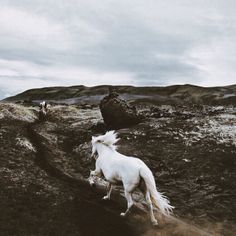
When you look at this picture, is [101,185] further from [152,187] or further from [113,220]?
[152,187]

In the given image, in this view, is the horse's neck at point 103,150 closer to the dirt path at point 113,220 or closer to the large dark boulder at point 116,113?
the dirt path at point 113,220

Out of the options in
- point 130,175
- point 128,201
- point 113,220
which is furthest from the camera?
point 113,220

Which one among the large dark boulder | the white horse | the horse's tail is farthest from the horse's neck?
the large dark boulder

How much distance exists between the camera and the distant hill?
81.3 meters

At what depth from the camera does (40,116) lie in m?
34.3

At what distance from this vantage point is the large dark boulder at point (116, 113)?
28250mm

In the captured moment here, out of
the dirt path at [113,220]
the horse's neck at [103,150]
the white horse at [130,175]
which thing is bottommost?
the dirt path at [113,220]

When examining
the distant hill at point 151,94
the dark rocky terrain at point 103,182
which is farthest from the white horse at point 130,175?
the distant hill at point 151,94

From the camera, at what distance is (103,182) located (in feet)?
62.1

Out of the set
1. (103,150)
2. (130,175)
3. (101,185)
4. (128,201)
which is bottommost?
(101,185)

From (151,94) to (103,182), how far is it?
3321 inches

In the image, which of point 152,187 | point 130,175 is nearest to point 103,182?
point 130,175

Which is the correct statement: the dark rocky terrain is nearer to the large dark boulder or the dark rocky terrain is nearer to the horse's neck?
the large dark boulder

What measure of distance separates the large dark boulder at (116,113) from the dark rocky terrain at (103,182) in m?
0.70
